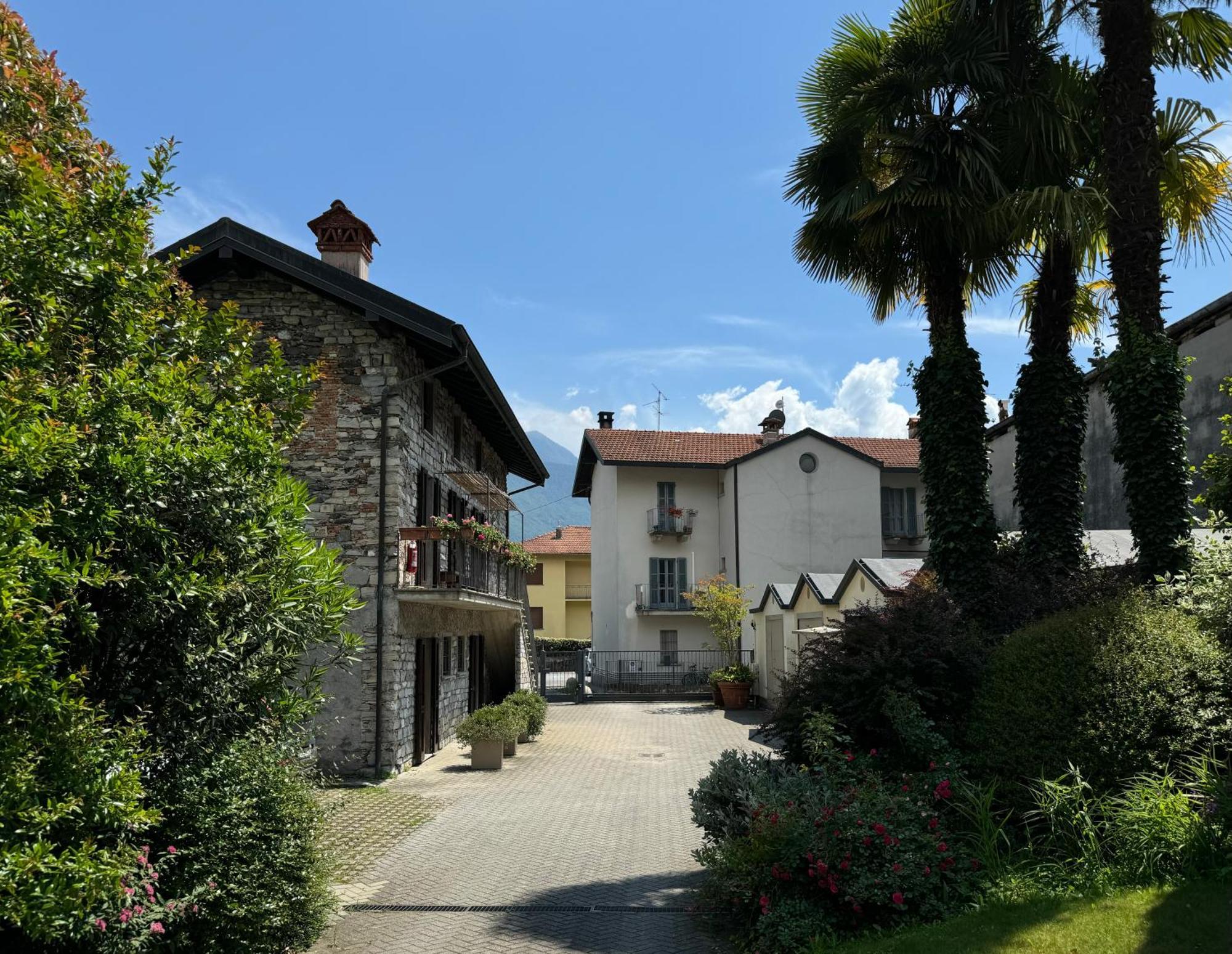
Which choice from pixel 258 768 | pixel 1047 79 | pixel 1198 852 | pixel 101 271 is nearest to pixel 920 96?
pixel 1047 79

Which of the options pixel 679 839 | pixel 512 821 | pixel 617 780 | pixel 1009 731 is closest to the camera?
pixel 1009 731

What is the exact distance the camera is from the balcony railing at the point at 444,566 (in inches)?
601

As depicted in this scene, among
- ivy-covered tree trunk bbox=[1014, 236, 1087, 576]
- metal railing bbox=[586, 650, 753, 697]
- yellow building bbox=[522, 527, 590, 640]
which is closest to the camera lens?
ivy-covered tree trunk bbox=[1014, 236, 1087, 576]

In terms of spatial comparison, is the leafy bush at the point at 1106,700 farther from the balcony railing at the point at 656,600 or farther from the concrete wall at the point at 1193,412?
the balcony railing at the point at 656,600

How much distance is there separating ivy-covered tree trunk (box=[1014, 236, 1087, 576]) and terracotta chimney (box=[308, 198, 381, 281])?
11369 millimetres

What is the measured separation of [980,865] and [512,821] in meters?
6.14

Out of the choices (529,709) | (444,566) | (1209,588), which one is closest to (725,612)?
(529,709)

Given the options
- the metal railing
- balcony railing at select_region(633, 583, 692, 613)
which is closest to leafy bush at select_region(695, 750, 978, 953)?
the metal railing

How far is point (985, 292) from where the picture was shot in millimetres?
13555

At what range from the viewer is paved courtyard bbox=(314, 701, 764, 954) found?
725 centimetres

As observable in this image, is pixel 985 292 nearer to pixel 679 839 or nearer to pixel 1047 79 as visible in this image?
pixel 1047 79

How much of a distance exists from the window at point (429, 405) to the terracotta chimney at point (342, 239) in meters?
2.25

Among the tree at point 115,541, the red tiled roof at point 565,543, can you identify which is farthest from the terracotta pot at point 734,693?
the red tiled roof at point 565,543

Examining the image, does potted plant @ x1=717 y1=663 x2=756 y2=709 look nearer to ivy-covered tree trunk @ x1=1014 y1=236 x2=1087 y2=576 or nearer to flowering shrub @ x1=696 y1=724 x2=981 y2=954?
ivy-covered tree trunk @ x1=1014 y1=236 x2=1087 y2=576
